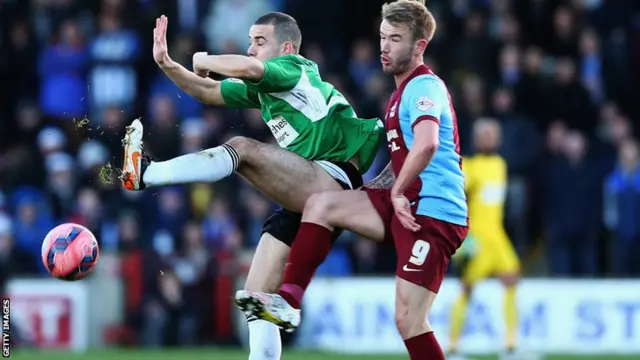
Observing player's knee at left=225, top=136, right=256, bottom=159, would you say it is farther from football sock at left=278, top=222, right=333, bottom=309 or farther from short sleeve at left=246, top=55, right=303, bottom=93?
football sock at left=278, top=222, right=333, bottom=309

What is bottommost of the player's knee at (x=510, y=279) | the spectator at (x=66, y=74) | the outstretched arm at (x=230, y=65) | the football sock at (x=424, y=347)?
A: the football sock at (x=424, y=347)

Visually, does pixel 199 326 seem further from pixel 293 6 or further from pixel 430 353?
pixel 430 353

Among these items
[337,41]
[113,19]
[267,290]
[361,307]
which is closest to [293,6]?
[337,41]

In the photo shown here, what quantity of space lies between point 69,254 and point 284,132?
1.57 m

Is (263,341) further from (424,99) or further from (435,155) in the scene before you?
(424,99)

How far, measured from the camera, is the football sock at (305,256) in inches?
334

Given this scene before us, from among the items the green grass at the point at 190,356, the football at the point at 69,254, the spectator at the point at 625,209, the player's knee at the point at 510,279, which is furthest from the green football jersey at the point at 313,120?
the spectator at the point at 625,209

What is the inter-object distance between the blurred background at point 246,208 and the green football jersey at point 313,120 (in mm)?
7341

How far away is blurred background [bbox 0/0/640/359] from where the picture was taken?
16.5 metres

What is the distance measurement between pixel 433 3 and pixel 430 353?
1122cm

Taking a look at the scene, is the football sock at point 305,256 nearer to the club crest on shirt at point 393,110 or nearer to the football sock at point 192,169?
the football sock at point 192,169

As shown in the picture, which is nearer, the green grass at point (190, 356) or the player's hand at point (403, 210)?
the player's hand at point (403, 210)

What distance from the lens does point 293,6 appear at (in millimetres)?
19078

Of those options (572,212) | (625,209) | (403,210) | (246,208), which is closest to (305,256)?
(403,210)
